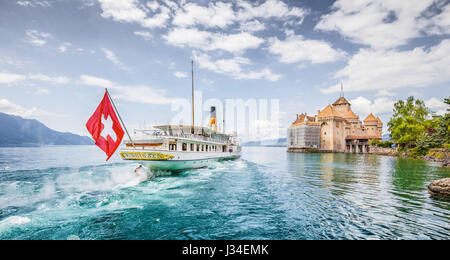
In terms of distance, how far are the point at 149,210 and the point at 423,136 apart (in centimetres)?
6412

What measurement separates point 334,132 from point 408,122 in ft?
117

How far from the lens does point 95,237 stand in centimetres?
657

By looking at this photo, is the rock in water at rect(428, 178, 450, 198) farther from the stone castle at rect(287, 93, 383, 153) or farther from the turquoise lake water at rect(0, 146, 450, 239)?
the stone castle at rect(287, 93, 383, 153)

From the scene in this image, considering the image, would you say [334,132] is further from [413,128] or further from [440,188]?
[440,188]

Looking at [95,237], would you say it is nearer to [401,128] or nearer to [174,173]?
[174,173]

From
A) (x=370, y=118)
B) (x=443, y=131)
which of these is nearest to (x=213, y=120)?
(x=443, y=131)

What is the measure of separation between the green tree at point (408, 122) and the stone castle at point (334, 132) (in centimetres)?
2841

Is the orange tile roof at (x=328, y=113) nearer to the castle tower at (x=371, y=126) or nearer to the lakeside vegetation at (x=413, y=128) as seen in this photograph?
the castle tower at (x=371, y=126)

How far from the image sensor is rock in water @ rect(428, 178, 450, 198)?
1193 cm

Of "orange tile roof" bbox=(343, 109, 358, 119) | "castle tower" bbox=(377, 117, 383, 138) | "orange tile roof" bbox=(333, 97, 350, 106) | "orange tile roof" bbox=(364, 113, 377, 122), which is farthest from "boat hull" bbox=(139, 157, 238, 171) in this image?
"orange tile roof" bbox=(333, 97, 350, 106)

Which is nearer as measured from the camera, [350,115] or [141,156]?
[141,156]

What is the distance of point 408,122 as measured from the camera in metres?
57.5

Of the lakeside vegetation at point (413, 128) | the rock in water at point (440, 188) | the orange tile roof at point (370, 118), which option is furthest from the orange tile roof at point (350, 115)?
the rock in water at point (440, 188)
